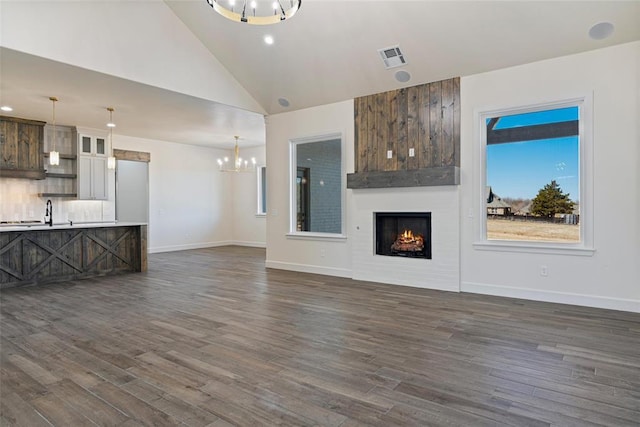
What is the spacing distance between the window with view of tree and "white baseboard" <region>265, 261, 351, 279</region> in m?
2.40

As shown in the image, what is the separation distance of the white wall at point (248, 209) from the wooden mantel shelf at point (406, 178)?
5431 mm

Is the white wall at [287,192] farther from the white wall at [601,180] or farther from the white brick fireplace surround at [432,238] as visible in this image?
the white wall at [601,180]

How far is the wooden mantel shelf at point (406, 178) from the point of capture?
519cm

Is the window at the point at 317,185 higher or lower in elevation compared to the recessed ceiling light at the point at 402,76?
lower

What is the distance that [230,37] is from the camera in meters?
5.50

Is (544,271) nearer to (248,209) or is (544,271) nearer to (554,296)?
(554,296)

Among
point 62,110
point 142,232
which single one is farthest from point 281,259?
point 62,110

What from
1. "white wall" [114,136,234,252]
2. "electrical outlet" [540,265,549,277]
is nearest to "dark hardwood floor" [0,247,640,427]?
"electrical outlet" [540,265,549,277]

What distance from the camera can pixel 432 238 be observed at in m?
5.49

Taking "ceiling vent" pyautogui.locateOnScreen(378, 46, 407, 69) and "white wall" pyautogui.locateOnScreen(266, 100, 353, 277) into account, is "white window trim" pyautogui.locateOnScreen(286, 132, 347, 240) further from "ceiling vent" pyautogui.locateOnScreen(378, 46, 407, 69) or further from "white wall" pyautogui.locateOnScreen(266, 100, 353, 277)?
"ceiling vent" pyautogui.locateOnScreen(378, 46, 407, 69)

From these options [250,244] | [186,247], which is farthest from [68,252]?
[250,244]

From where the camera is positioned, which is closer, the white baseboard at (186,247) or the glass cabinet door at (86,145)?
the glass cabinet door at (86,145)

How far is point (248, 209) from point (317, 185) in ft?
16.1

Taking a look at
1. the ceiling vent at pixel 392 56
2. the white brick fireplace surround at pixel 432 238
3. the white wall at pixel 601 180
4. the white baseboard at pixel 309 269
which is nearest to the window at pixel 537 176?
the white wall at pixel 601 180
